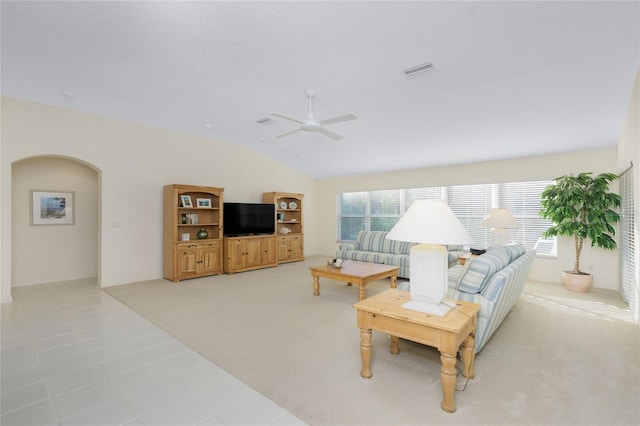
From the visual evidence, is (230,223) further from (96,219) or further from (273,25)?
(273,25)

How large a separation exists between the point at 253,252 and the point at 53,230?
3687 mm

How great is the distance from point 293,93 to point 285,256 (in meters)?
4.46

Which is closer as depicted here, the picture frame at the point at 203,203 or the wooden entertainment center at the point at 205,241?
the wooden entertainment center at the point at 205,241

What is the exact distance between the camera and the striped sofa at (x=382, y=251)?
18.6ft

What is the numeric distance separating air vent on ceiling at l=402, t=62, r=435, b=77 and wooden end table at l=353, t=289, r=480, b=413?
2.50m

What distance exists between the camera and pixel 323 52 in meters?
3.21

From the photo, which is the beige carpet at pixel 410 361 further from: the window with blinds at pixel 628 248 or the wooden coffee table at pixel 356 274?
the wooden coffee table at pixel 356 274

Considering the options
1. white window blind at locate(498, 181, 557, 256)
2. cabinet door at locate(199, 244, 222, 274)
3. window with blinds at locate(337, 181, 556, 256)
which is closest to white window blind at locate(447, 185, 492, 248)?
window with blinds at locate(337, 181, 556, 256)

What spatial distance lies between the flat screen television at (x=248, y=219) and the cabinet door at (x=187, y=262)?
915 millimetres

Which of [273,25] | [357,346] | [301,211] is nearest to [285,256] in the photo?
[301,211]

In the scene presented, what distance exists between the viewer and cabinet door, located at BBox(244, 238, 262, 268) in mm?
6691

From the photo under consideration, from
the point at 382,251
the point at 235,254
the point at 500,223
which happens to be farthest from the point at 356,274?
the point at 235,254

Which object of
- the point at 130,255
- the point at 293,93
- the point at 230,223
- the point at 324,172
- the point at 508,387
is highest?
the point at 293,93

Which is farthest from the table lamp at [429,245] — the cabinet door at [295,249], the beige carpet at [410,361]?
the cabinet door at [295,249]
